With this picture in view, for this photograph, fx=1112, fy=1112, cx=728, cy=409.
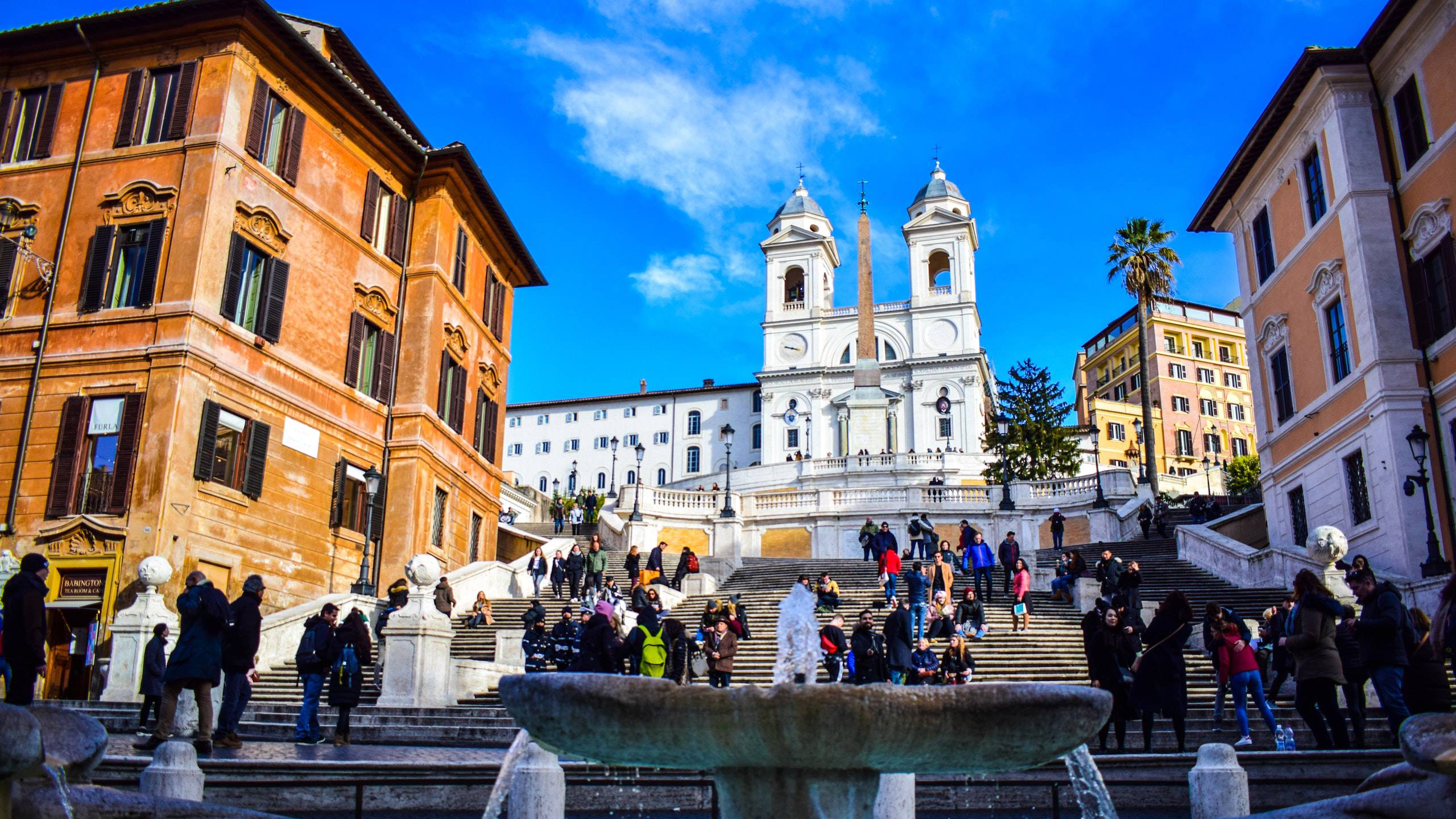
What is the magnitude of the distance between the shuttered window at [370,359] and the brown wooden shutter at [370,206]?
2.15 metres

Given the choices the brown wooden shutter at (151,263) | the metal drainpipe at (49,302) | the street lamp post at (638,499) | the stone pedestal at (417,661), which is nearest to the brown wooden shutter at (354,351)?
the brown wooden shutter at (151,263)

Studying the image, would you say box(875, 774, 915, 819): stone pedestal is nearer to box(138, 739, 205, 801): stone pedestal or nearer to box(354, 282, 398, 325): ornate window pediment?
box(138, 739, 205, 801): stone pedestal

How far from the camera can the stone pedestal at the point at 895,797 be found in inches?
288

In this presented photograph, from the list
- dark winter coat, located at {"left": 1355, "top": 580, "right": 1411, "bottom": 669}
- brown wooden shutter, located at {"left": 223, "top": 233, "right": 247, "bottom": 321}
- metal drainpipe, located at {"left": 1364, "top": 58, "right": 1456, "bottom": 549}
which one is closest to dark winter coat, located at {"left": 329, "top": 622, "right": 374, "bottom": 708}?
dark winter coat, located at {"left": 1355, "top": 580, "right": 1411, "bottom": 669}

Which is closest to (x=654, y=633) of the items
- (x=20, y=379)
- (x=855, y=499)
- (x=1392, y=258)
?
(x=20, y=379)

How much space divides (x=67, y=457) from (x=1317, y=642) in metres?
20.7

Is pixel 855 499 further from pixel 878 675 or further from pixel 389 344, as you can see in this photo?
pixel 878 675

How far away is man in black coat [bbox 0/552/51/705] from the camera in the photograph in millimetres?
8820

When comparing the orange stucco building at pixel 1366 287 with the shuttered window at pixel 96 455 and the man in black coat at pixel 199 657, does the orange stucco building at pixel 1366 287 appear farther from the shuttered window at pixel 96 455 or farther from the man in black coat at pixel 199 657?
the shuttered window at pixel 96 455

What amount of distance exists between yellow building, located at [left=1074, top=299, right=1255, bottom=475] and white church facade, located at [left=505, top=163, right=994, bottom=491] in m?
10.4

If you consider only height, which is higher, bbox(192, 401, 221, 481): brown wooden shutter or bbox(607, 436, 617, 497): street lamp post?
bbox(607, 436, 617, 497): street lamp post

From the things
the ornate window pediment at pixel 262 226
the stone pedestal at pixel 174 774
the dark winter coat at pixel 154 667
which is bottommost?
the stone pedestal at pixel 174 774

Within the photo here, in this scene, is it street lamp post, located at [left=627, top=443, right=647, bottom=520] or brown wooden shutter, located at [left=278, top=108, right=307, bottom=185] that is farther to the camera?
street lamp post, located at [left=627, top=443, right=647, bottom=520]

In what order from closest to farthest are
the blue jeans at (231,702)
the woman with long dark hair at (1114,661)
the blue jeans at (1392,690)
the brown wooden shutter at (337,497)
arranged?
the blue jeans at (1392,690), the blue jeans at (231,702), the woman with long dark hair at (1114,661), the brown wooden shutter at (337,497)
